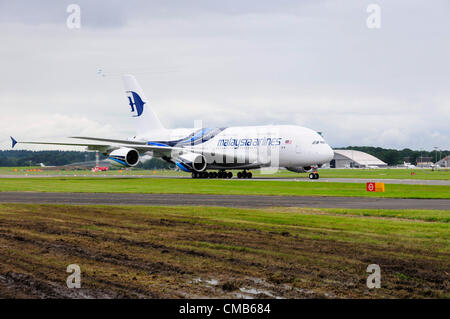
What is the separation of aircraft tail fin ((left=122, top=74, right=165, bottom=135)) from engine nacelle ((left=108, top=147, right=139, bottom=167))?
925 centimetres

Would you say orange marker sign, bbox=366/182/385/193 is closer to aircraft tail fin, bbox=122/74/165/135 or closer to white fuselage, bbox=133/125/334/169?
white fuselage, bbox=133/125/334/169

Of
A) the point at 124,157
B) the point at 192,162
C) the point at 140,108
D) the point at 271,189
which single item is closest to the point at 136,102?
Answer: the point at 140,108

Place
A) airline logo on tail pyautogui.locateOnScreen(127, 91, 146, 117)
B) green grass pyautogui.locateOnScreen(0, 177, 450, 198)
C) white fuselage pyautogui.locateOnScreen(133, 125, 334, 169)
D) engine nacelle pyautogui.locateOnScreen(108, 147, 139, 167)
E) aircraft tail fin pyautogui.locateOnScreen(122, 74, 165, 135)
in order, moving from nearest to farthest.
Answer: green grass pyautogui.locateOnScreen(0, 177, 450, 198) → white fuselage pyautogui.locateOnScreen(133, 125, 334, 169) → engine nacelle pyautogui.locateOnScreen(108, 147, 139, 167) → aircraft tail fin pyautogui.locateOnScreen(122, 74, 165, 135) → airline logo on tail pyautogui.locateOnScreen(127, 91, 146, 117)

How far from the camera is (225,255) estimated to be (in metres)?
12.4

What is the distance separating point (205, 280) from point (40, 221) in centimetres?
1054

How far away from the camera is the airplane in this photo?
54719 millimetres

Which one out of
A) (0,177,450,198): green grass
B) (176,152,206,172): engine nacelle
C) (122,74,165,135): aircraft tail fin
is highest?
(122,74,165,135): aircraft tail fin

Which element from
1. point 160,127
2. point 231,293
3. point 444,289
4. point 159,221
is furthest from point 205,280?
point 160,127

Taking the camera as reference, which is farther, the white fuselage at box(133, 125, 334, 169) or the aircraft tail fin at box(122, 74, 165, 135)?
the aircraft tail fin at box(122, 74, 165, 135)

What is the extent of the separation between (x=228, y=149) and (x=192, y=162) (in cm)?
402

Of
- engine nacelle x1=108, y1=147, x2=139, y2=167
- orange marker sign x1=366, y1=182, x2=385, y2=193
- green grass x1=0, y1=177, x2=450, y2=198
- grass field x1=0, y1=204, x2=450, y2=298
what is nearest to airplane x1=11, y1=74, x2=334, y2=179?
engine nacelle x1=108, y1=147, x2=139, y2=167

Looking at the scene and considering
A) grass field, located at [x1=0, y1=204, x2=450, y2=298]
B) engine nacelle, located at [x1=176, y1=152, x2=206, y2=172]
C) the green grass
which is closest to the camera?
grass field, located at [x1=0, y1=204, x2=450, y2=298]

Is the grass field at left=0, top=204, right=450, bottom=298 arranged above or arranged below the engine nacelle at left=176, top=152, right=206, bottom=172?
below
